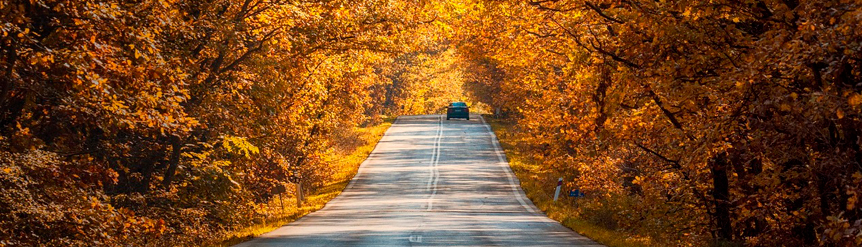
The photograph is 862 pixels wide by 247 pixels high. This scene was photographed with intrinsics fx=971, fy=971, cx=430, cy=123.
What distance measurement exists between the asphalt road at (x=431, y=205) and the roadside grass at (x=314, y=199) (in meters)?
0.45

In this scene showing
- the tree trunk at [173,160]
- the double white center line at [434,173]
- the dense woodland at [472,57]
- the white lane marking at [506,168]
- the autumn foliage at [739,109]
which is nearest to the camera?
the autumn foliage at [739,109]

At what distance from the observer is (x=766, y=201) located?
10336mm

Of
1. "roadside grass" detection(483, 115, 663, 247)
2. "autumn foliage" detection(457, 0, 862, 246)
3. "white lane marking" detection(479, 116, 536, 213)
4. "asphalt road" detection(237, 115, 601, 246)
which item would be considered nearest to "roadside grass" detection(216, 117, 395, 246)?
"asphalt road" detection(237, 115, 601, 246)

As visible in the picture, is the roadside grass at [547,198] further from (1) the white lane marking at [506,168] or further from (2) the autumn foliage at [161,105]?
(2) the autumn foliage at [161,105]

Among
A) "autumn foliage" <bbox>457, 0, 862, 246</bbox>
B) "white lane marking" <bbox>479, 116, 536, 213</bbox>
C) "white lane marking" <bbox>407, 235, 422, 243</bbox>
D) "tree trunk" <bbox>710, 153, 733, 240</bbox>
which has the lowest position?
"white lane marking" <bbox>479, 116, 536, 213</bbox>

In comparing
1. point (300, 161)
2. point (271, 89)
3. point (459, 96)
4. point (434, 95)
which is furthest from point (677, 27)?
point (459, 96)

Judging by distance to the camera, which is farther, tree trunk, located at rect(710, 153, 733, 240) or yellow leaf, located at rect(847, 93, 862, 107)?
tree trunk, located at rect(710, 153, 733, 240)

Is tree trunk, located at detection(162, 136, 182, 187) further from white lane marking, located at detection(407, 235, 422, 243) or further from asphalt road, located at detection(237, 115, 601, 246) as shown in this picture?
white lane marking, located at detection(407, 235, 422, 243)

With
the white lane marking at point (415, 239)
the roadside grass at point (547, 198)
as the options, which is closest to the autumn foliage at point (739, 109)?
the roadside grass at point (547, 198)

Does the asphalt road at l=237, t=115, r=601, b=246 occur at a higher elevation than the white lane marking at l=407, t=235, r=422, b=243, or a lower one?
lower

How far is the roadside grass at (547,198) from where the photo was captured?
18469mm

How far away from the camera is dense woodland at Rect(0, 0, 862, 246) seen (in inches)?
328

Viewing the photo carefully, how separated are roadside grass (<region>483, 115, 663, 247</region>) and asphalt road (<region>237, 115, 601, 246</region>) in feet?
1.31

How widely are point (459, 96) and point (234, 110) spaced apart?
98511mm
